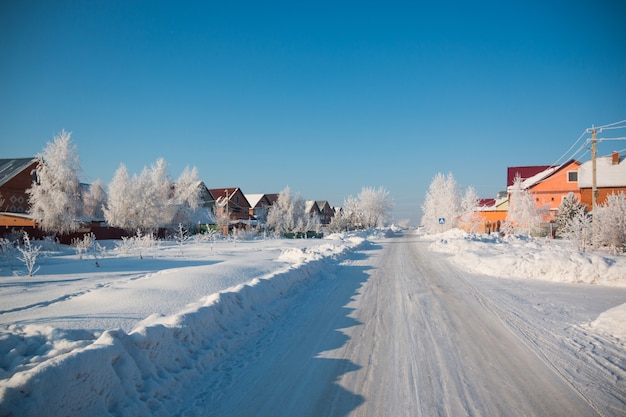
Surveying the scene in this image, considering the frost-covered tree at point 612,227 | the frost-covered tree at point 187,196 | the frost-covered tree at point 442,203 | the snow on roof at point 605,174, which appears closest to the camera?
the frost-covered tree at point 612,227

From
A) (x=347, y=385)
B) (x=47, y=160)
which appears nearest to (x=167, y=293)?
(x=347, y=385)

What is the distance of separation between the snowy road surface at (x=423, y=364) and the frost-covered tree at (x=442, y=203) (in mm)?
49336

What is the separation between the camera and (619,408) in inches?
141

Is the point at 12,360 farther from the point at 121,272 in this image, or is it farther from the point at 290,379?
the point at 121,272

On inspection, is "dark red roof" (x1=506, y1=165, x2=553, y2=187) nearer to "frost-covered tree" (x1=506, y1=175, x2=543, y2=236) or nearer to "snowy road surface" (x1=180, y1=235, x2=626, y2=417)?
"frost-covered tree" (x1=506, y1=175, x2=543, y2=236)

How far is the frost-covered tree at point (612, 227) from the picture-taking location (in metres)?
18.7

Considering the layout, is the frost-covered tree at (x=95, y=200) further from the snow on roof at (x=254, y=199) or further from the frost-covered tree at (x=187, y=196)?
the snow on roof at (x=254, y=199)

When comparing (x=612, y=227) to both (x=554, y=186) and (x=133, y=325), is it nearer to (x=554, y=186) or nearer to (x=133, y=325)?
(x=133, y=325)

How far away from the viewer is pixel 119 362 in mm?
3680

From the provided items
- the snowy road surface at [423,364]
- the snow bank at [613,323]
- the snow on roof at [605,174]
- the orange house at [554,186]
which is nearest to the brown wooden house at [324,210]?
the orange house at [554,186]

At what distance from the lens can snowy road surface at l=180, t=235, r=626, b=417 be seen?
3.69 metres

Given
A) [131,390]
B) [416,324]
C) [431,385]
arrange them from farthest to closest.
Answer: [416,324]
[431,385]
[131,390]

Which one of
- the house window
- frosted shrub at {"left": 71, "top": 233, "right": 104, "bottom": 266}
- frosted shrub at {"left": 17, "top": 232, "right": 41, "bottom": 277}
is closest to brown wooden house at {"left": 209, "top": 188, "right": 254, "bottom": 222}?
frosted shrub at {"left": 71, "top": 233, "right": 104, "bottom": 266}

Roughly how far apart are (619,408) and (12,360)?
6938 mm
